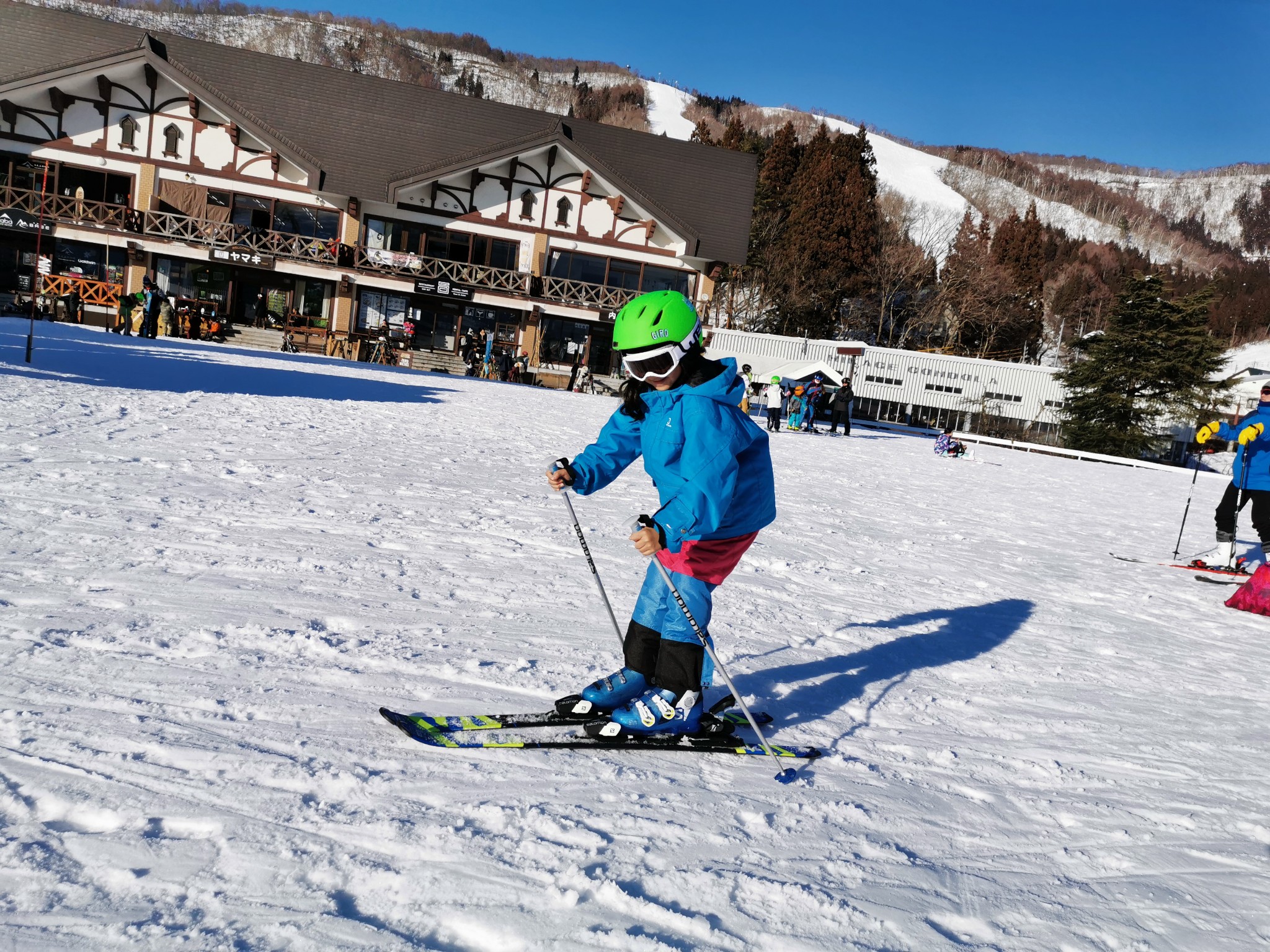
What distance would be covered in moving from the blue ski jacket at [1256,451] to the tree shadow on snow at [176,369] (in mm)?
11002

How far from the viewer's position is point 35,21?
2958 centimetres

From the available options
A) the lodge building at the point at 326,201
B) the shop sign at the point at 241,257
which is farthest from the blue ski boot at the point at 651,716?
the shop sign at the point at 241,257

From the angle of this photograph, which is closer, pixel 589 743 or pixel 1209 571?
pixel 589 743

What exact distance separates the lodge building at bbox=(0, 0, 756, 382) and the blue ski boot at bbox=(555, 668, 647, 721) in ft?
84.0

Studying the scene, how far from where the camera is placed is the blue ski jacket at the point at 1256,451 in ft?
24.3

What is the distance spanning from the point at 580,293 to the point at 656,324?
27.1 m

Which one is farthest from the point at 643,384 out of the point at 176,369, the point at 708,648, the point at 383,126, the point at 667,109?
the point at 667,109

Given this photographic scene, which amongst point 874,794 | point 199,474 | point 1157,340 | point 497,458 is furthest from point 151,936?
point 1157,340

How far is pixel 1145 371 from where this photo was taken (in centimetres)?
3250

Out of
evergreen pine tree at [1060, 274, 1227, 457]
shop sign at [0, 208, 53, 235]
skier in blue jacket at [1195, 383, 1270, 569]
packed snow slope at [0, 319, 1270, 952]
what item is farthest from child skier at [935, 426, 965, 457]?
shop sign at [0, 208, 53, 235]

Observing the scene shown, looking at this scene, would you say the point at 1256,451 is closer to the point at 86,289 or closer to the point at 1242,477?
the point at 1242,477

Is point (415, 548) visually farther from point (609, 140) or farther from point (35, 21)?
point (35, 21)

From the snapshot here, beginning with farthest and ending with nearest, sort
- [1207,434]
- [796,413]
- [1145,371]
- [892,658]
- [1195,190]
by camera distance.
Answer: [1195,190]
[1145,371]
[796,413]
[1207,434]
[892,658]

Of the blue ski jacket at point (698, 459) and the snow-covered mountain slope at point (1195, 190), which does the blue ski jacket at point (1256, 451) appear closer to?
the blue ski jacket at point (698, 459)
